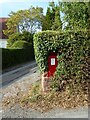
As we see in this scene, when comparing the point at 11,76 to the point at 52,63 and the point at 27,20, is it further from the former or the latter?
the point at 27,20

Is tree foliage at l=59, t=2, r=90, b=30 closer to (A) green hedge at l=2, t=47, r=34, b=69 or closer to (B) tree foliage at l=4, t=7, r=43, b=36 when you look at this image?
(A) green hedge at l=2, t=47, r=34, b=69

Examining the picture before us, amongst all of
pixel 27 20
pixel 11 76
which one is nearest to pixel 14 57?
pixel 11 76

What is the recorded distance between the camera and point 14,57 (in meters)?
29.9

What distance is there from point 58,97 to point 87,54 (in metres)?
1.52

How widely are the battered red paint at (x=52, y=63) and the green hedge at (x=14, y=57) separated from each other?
15.9 meters

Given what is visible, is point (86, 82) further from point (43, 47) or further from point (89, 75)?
point (43, 47)

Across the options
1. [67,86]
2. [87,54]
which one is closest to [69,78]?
[67,86]

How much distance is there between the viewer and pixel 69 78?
9.00 m

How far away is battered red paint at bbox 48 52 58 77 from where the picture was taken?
369 inches

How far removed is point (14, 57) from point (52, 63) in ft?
68.2

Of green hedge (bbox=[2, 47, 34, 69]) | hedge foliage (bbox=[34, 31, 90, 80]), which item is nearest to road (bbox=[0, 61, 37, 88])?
green hedge (bbox=[2, 47, 34, 69])

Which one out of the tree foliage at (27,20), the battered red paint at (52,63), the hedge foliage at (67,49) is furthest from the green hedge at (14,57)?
the hedge foliage at (67,49)

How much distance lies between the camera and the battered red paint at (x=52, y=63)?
9383mm

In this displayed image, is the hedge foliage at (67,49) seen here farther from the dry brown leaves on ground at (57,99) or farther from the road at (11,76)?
the road at (11,76)
